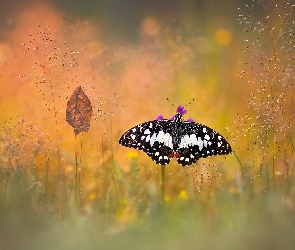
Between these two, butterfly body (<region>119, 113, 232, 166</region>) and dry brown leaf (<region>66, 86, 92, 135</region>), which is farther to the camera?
dry brown leaf (<region>66, 86, 92, 135</region>)

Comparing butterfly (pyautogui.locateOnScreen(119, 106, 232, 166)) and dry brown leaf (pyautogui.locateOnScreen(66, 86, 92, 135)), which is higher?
dry brown leaf (pyautogui.locateOnScreen(66, 86, 92, 135))

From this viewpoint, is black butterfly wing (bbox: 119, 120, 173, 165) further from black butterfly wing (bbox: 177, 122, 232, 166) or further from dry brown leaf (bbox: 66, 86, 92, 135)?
dry brown leaf (bbox: 66, 86, 92, 135)

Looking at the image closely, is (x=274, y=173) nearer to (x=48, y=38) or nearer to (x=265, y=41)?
(x=265, y=41)

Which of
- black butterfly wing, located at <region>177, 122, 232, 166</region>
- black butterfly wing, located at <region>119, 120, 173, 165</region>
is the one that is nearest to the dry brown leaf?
black butterfly wing, located at <region>119, 120, 173, 165</region>

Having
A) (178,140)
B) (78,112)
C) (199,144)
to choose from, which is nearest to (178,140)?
(178,140)

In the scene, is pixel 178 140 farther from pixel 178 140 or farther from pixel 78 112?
pixel 78 112

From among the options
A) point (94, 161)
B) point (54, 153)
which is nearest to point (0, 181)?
point (54, 153)
